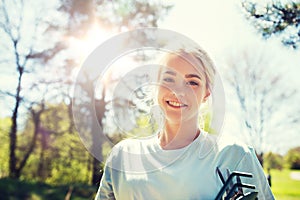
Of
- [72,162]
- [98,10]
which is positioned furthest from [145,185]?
[72,162]

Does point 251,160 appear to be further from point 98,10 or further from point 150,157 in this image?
point 98,10

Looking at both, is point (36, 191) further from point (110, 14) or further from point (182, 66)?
point (182, 66)

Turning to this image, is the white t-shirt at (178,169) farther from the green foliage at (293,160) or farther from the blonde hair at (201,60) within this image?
the green foliage at (293,160)

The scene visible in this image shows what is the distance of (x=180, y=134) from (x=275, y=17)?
3847 millimetres

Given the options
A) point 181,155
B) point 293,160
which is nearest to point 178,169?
point 181,155

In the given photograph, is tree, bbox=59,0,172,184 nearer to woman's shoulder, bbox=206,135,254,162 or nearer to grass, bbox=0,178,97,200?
grass, bbox=0,178,97,200

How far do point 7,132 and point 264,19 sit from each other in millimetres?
8426

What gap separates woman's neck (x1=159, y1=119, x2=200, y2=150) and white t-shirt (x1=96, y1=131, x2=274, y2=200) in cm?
1

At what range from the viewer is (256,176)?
671mm

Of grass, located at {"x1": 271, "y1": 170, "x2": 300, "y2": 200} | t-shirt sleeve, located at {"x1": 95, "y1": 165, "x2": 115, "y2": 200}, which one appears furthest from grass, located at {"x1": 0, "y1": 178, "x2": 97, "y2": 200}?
grass, located at {"x1": 271, "y1": 170, "x2": 300, "y2": 200}

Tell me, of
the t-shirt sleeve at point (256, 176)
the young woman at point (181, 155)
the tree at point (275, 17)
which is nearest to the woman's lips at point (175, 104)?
the young woman at point (181, 155)

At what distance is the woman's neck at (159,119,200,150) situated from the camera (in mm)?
750

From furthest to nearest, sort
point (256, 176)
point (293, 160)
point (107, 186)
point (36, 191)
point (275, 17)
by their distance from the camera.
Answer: point (293, 160)
point (36, 191)
point (275, 17)
point (107, 186)
point (256, 176)

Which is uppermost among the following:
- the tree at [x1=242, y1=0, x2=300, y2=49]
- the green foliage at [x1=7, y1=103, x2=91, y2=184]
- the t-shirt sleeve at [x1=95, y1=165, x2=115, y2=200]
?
the tree at [x1=242, y1=0, x2=300, y2=49]
